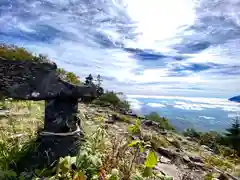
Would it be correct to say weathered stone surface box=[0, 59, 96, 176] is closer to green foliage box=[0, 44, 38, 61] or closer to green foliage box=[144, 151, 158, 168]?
green foliage box=[0, 44, 38, 61]

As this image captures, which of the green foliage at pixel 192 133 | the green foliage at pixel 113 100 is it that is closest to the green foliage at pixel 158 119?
the green foliage at pixel 192 133

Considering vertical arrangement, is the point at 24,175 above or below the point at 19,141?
below

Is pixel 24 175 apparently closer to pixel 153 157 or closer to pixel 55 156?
pixel 55 156

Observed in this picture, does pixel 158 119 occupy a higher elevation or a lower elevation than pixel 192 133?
higher

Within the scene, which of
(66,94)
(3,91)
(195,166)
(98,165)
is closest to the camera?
(98,165)

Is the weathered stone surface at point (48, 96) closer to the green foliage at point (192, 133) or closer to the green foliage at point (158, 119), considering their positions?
the green foliage at point (192, 133)

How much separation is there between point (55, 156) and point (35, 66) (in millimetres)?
1297

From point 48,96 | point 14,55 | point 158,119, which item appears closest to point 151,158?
point 48,96

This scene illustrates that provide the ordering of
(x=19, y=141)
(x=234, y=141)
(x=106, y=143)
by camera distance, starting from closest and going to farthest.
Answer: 1. (x=19, y=141)
2. (x=106, y=143)
3. (x=234, y=141)

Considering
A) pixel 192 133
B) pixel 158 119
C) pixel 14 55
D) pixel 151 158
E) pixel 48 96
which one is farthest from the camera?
pixel 158 119

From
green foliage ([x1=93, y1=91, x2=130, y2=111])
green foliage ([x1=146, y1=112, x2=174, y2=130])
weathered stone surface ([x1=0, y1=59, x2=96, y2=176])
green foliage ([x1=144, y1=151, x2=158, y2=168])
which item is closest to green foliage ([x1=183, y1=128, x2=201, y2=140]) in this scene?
green foliage ([x1=146, y1=112, x2=174, y2=130])

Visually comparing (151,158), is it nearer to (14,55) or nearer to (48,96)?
(48,96)

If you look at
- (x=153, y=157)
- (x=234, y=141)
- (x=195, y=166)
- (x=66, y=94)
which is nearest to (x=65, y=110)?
(x=66, y=94)

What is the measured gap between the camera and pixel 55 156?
10.5 ft
